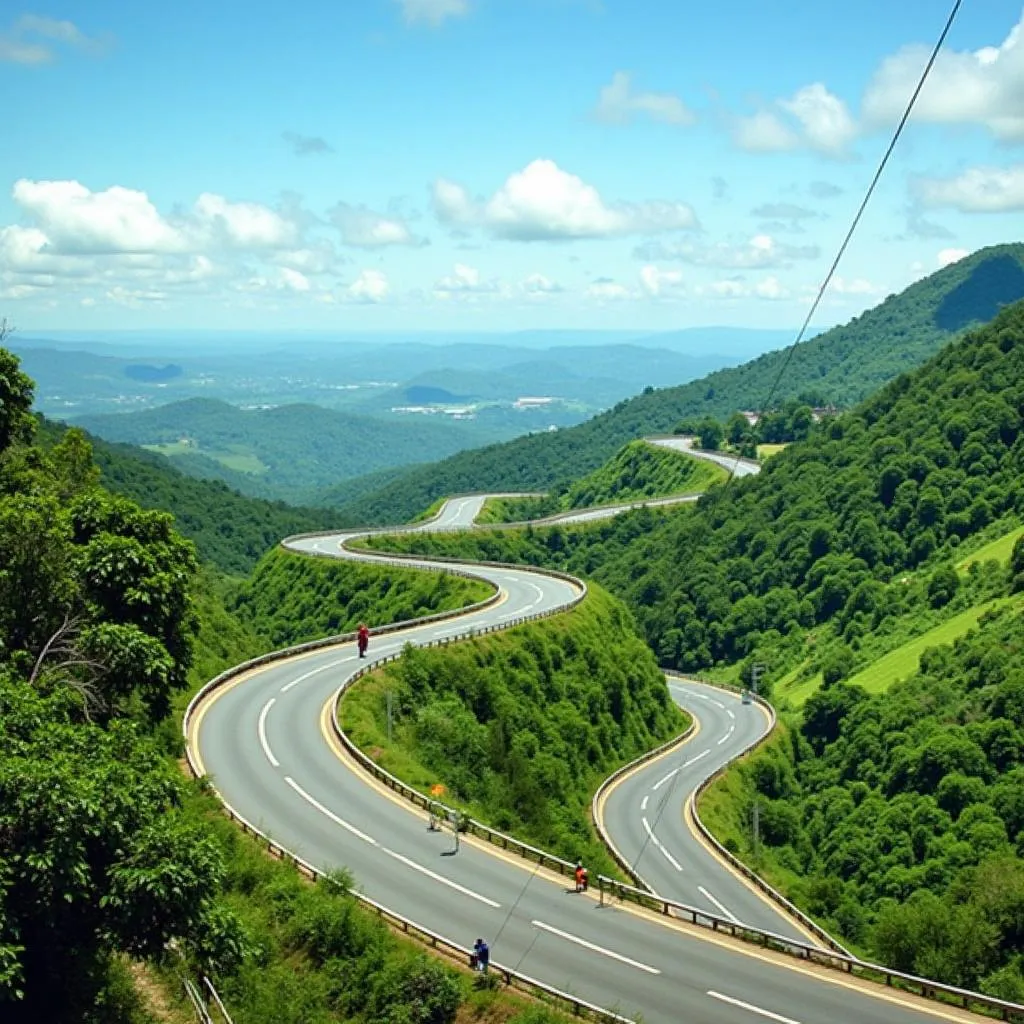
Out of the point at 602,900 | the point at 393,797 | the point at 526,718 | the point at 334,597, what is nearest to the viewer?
the point at 602,900

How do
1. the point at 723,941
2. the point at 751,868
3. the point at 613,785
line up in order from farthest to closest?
1. the point at 613,785
2. the point at 751,868
3. the point at 723,941

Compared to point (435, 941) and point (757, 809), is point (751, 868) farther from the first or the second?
point (435, 941)

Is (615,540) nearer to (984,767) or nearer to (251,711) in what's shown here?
(984,767)

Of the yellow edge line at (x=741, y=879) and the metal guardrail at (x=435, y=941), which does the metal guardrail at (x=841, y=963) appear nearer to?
the metal guardrail at (x=435, y=941)

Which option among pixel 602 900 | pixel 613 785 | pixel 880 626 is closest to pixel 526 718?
pixel 613 785

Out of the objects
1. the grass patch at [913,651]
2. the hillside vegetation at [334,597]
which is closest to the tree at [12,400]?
the hillside vegetation at [334,597]

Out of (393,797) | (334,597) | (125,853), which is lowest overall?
(334,597)

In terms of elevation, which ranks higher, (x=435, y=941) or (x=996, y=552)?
(x=996, y=552)
